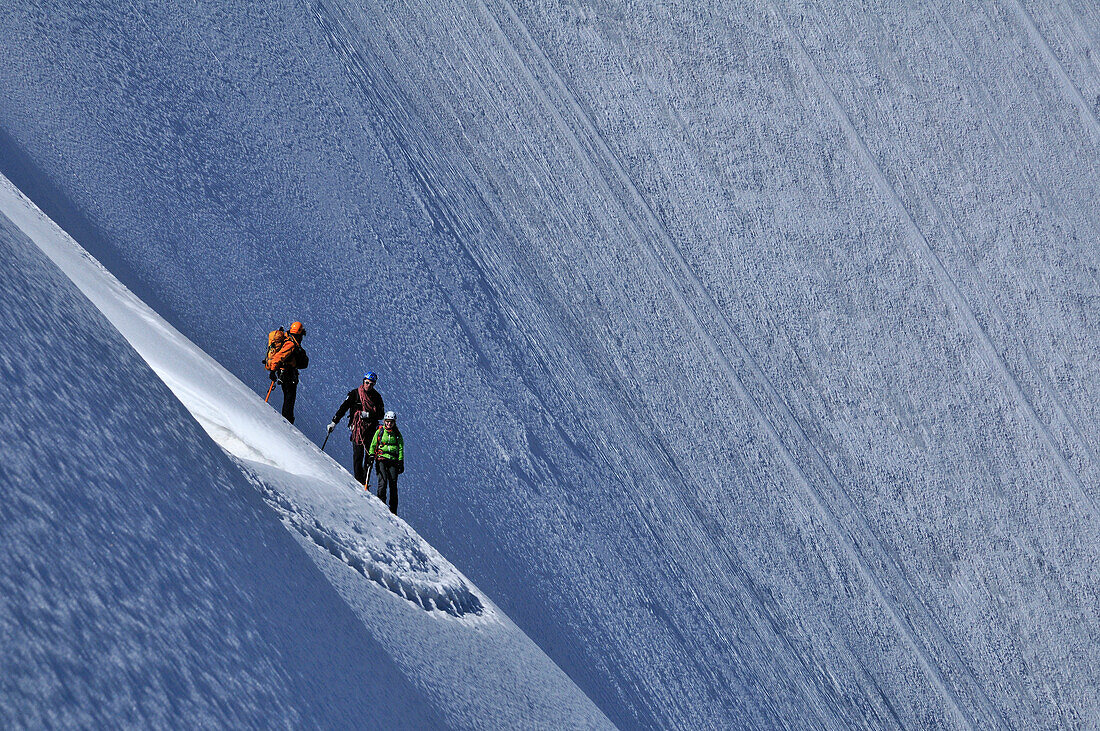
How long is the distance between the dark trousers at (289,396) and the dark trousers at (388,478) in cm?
89

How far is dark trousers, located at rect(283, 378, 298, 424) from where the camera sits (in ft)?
22.6

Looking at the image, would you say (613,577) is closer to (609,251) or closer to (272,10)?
(609,251)

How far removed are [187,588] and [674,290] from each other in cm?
890

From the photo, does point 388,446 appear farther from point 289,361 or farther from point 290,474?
point 290,474

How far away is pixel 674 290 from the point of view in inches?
421

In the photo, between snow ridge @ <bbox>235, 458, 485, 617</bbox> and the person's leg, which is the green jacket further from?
snow ridge @ <bbox>235, 458, 485, 617</bbox>

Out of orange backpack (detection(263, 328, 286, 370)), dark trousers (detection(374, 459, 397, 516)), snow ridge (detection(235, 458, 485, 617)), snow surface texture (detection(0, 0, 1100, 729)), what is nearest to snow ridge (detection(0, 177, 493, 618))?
snow ridge (detection(235, 458, 485, 617))

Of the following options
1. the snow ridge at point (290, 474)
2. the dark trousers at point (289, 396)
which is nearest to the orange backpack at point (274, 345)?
the dark trousers at point (289, 396)

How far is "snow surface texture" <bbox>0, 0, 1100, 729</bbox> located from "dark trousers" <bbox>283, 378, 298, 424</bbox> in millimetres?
474

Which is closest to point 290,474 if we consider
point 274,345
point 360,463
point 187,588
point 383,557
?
point 383,557

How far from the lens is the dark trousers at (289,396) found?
6883mm

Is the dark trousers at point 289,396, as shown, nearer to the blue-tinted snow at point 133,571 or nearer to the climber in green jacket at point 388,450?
the climber in green jacket at point 388,450

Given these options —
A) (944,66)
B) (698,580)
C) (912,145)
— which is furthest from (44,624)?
(944,66)

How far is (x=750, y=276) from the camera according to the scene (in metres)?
11.1
